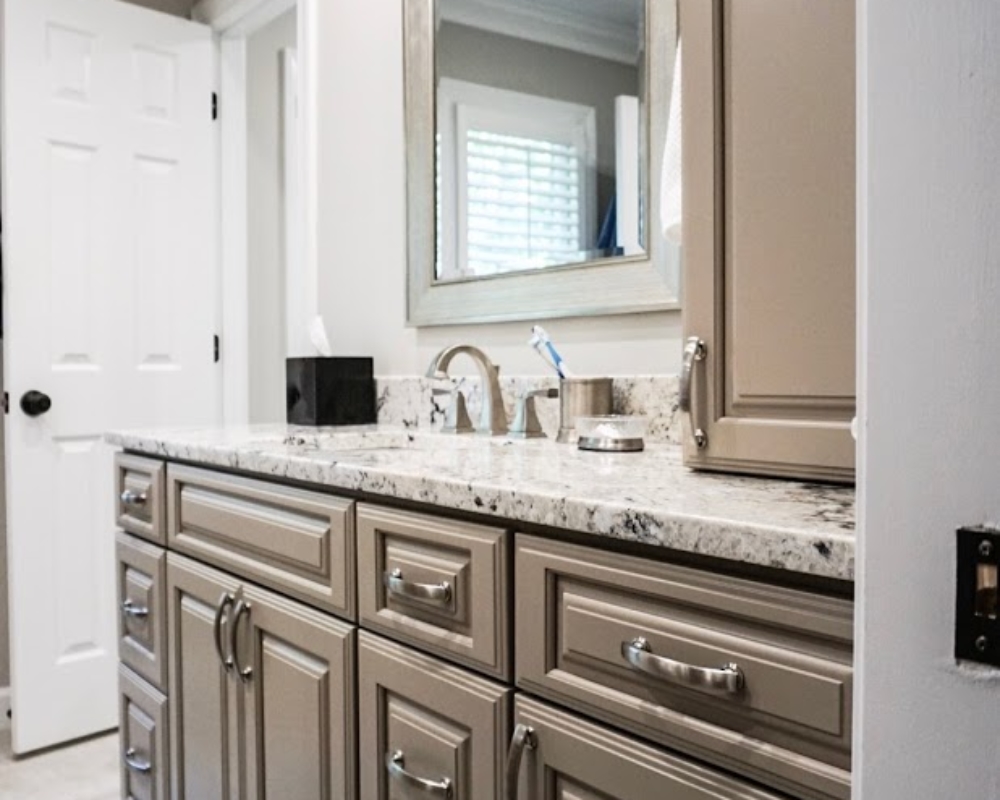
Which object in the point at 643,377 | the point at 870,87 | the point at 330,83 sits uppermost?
the point at 330,83

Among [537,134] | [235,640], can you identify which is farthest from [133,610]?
[537,134]

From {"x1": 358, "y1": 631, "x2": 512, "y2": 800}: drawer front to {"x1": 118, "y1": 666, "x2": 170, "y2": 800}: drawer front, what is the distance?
706mm

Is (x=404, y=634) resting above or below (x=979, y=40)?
below

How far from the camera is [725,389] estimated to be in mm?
957

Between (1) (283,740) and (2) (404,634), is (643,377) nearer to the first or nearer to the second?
(2) (404,634)

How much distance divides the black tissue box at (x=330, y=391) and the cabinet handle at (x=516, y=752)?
117 centimetres

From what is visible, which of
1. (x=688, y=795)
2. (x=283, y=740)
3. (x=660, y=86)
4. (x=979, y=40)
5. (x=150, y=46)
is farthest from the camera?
(x=150, y=46)

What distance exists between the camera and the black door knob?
7.71 feet

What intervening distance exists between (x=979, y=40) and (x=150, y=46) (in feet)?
8.68

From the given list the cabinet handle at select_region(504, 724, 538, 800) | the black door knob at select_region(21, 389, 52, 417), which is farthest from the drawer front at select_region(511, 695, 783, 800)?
the black door knob at select_region(21, 389, 52, 417)

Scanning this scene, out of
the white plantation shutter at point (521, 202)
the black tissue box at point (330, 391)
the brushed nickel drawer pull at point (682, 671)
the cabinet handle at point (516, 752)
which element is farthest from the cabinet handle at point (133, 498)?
Answer: the brushed nickel drawer pull at point (682, 671)

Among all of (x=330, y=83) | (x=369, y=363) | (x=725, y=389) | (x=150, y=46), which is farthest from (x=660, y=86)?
(x=150, y=46)

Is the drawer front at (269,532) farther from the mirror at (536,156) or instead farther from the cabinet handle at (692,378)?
the mirror at (536,156)

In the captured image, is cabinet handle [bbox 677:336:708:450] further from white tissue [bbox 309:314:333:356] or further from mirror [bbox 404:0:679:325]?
white tissue [bbox 309:314:333:356]
